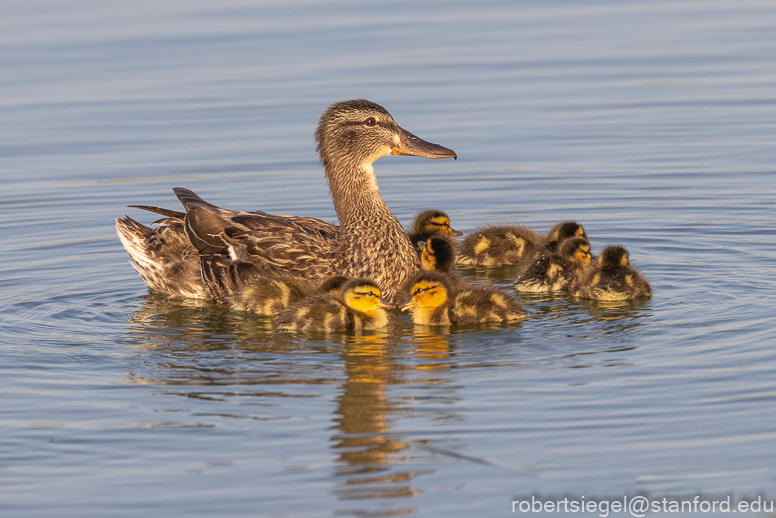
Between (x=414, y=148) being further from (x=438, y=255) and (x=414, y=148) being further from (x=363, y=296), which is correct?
(x=363, y=296)

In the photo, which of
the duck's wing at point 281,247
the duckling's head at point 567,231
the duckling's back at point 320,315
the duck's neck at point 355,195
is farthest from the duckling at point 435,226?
the duckling's back at point 320,315

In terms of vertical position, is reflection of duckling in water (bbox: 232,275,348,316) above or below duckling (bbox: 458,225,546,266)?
below

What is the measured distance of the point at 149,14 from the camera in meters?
19.6

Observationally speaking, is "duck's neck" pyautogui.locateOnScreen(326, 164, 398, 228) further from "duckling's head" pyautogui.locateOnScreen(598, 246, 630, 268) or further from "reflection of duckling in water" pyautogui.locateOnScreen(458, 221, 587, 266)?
"duckling's head" pyautogui.locateOnScreen(598, 246, 630, 268)

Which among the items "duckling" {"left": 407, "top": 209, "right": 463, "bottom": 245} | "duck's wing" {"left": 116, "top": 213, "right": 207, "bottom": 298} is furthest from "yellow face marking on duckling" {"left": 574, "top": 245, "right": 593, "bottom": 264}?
"duck's wing" {"left": 116, "top": 213, "right": 207, "bottom": 298}

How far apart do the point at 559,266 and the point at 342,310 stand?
1.78 m

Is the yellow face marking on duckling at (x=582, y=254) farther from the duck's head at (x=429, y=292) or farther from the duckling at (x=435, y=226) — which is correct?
the duckling at (x=435, y=226)

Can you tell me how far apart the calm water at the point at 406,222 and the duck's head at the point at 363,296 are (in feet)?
0.68

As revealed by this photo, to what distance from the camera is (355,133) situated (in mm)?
8664

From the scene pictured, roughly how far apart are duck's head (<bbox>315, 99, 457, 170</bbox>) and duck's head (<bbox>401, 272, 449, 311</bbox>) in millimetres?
1404

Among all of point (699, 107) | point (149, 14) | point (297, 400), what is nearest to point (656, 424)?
point (297, 400)

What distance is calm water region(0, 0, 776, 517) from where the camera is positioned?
5.32m

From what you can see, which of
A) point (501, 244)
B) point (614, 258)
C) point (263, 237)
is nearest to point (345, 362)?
point (263, 237)

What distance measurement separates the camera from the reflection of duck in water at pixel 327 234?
8.30m
